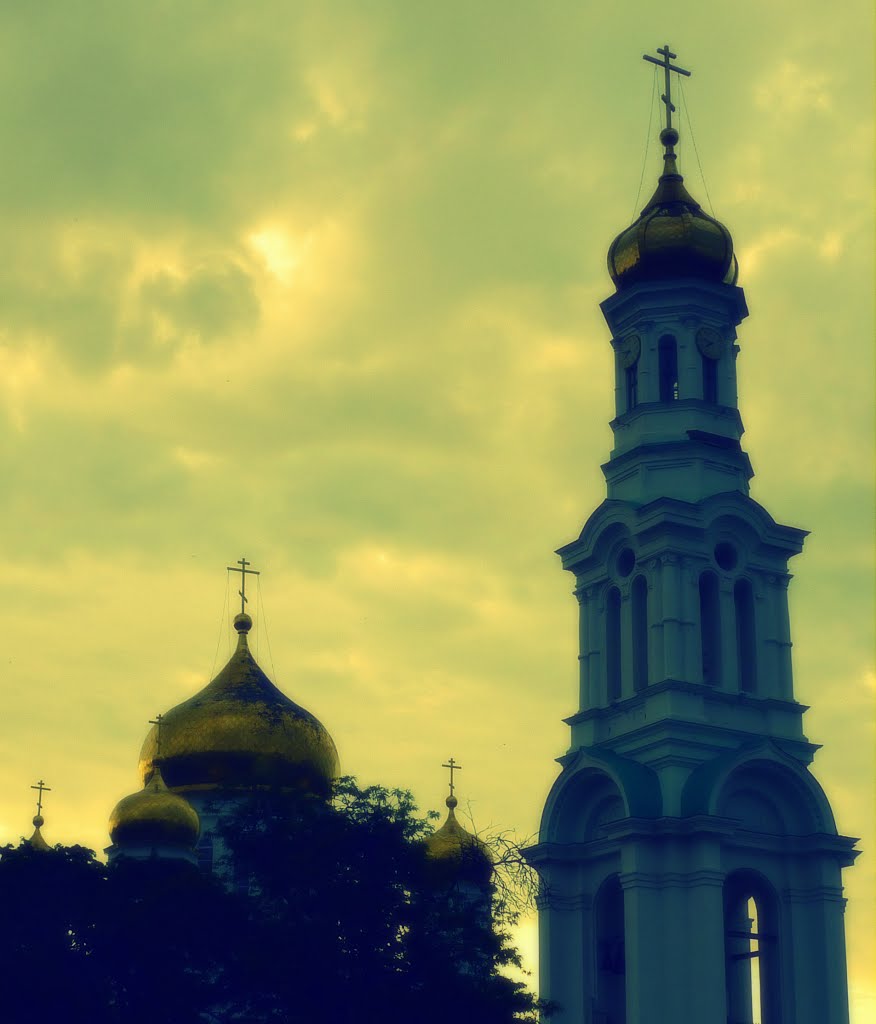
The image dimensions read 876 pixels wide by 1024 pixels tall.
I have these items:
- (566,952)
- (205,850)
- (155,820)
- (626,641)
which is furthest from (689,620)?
(205,850)

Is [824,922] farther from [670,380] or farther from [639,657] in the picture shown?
[670,380]

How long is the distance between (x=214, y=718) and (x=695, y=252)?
14652mm

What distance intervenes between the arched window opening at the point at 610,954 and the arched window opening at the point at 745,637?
173 inches

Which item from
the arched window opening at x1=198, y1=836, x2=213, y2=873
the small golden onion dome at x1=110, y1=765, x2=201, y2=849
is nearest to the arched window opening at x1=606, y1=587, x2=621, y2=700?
the small golden onion dome at x1=110, y1=765, x2=201, y2=849

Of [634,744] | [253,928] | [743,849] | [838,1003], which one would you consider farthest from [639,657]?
[253,928]

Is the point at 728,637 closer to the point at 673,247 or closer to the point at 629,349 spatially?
the point at 629,349

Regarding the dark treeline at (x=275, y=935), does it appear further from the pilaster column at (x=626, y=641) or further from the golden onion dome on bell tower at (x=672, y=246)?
the golden onion dome on bell tower at (x=672, y=246)

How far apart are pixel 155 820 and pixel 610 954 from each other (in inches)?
399

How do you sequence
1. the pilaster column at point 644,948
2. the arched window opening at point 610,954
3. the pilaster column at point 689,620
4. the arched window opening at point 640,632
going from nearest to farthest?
the pilaster column at point 644,948
the arched window opening at point 610,954
the pilaster column at point 689,620
the arched window opening at point 640,632

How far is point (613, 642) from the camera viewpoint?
36719mm

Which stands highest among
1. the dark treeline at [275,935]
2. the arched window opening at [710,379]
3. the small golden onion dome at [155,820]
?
the arched window opening at [710,379]

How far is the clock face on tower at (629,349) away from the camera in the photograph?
3825 cm

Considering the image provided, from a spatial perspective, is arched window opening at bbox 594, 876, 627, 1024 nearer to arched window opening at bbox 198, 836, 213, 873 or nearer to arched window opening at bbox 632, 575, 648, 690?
arched window opening at bbox 632, 575, 648, 690

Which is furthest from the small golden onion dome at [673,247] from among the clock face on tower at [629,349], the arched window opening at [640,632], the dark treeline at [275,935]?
the dark treeline at [275,935]
